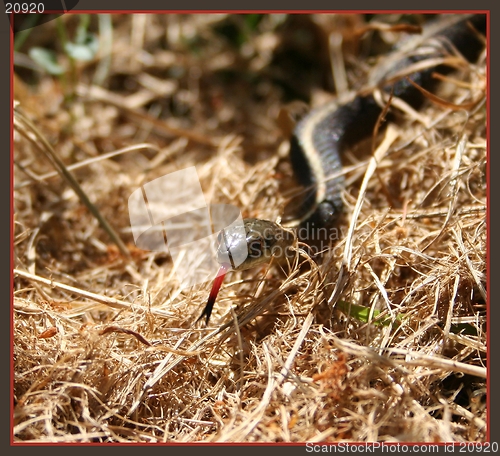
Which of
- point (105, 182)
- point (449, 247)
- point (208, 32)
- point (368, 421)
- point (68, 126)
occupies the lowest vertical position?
point (368, 421)

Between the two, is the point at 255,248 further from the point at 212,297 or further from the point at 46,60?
the point at 46,60

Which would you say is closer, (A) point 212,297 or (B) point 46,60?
(A) point 212,297

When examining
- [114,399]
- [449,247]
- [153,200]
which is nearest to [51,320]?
[114,399]

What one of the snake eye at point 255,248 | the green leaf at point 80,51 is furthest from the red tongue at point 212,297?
the green leaf at point 80,51

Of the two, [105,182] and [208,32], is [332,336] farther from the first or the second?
[208,32]

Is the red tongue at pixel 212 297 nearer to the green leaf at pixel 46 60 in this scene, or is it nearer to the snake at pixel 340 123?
the snake at pixel 340 123

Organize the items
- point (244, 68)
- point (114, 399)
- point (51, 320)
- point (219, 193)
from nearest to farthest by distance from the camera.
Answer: point (114, 399) → point (51, 320) → point (219, 193) → point (244, 68)

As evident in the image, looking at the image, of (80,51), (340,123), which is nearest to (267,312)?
(340,123)
